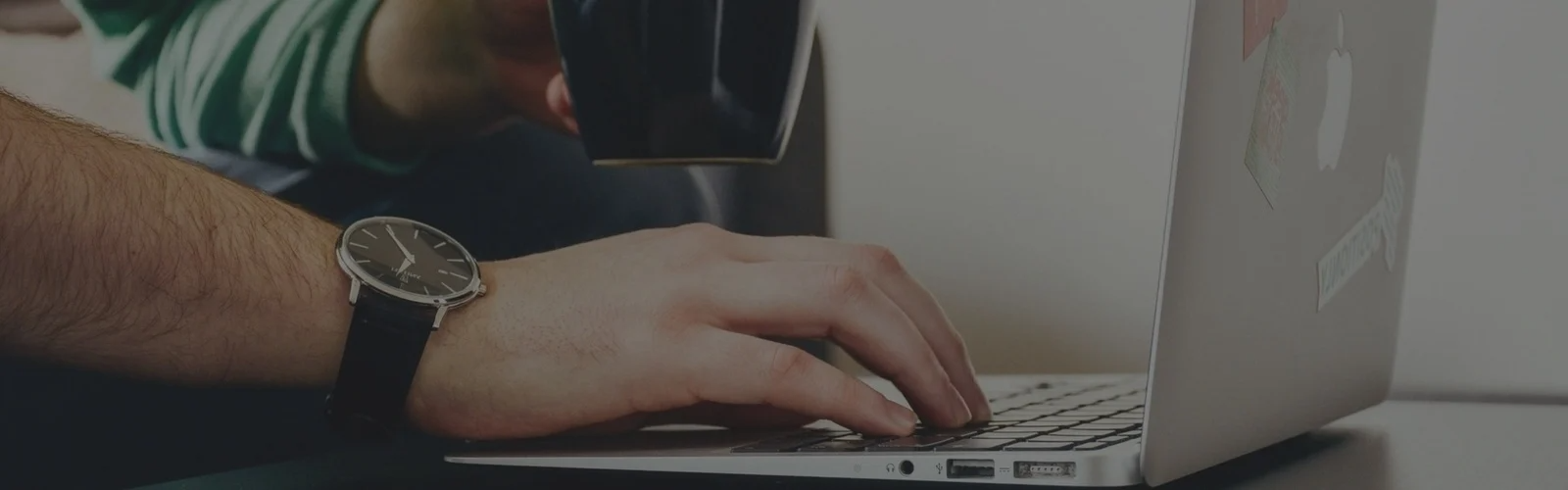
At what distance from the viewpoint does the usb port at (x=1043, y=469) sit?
49 centimetres

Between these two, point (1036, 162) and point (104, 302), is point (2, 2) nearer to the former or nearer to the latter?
point (104, 302)

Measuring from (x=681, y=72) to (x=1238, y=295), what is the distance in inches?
10.2

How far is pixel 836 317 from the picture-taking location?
664 mm

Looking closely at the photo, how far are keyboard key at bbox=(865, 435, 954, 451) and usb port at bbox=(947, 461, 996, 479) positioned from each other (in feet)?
0.07

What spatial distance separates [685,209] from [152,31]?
19.1 inches

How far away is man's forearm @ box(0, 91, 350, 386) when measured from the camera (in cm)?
54

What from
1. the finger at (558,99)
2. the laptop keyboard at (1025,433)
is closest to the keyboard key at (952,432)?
the laptop keyboard at (1025,433)

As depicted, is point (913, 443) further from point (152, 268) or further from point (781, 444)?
point (152, 268)

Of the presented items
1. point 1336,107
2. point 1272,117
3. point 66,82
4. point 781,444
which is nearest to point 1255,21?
point 1272,117

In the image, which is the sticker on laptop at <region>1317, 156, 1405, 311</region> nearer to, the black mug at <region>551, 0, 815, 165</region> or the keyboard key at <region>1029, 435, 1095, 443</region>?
the keyboard key at <region>1029, 435, 1095, 443</region>

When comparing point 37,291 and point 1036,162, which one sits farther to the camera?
point 1036,162

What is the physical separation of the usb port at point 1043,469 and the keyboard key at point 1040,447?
0.02m

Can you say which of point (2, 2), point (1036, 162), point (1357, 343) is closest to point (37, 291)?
point (2, 2)

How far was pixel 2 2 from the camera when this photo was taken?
68 centimetres
